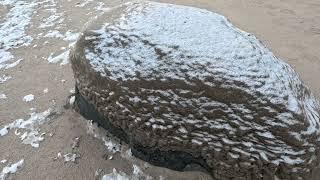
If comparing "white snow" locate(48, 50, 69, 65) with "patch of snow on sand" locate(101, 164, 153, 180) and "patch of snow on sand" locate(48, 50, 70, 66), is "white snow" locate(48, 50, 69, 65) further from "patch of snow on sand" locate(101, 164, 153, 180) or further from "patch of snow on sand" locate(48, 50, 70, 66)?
"patch of snow on sand" locate(101, 164, 153, 180)

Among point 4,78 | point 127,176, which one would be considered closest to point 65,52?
point 4,78

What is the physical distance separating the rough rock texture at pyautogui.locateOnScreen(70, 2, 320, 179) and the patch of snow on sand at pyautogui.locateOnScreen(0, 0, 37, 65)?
1.99 meters

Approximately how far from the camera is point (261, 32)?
4.73 metres

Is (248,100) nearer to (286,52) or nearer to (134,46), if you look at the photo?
(134,46)

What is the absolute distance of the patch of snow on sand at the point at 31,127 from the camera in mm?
3236

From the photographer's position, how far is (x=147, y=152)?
2771 millimetres

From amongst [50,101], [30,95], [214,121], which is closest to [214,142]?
[214,121]

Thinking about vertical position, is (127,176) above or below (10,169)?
above

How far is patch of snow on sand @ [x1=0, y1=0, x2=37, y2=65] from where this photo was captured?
4.56 metres

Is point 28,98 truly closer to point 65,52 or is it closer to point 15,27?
point 65,52

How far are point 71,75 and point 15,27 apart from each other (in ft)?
5.05

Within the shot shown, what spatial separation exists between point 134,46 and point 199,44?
0.45m

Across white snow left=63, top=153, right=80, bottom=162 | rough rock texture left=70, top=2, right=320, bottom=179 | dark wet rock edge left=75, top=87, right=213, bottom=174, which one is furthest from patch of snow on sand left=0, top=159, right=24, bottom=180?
rough rock texture left=70, top=2, right=320, bottom=179

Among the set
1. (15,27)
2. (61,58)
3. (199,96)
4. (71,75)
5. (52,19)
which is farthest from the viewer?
(52,19)
